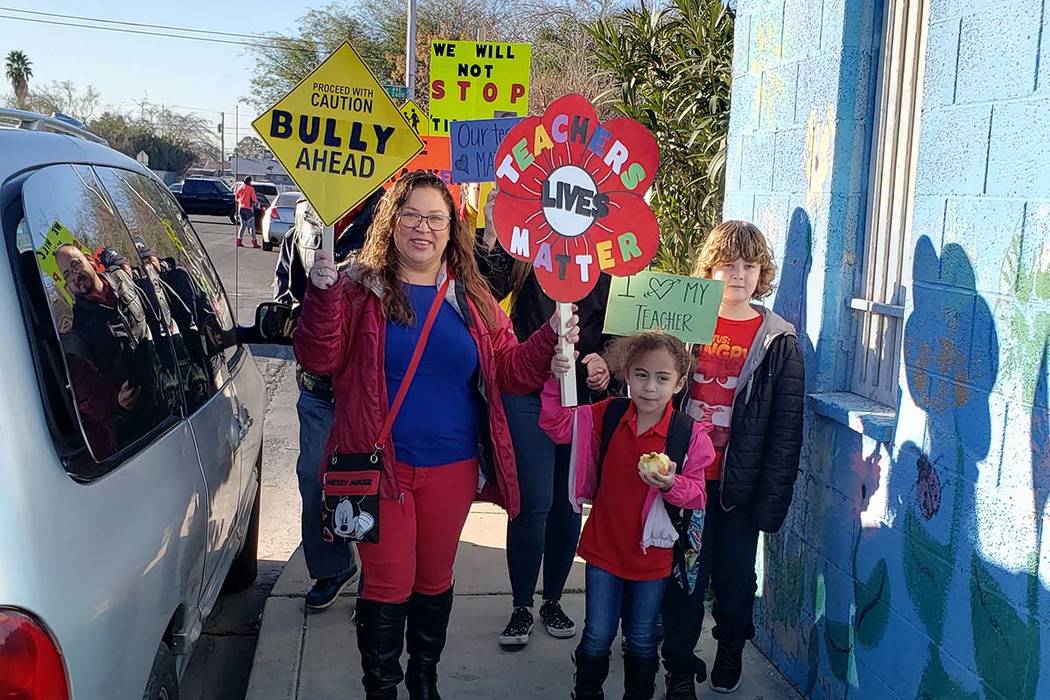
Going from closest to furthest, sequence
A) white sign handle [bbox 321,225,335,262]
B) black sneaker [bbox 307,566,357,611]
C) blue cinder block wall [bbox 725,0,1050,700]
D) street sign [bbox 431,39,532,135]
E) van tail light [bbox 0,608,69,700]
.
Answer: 1. van tail light [bbox 0,608,69,700]
2. blue cinder block wall [bbox 725,0,1050,700]
3. white sign handle [bbox 321,225,335,262]
4. black sneaker [bbox 307,566,357,611]
5. street sign [bbox 431,39,532,135]

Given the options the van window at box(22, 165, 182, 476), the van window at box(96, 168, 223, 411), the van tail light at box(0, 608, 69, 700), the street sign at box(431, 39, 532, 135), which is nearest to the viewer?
the van tail light at box(0, 608, 69, 700)

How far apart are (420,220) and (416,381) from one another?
50cm

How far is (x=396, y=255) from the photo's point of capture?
326cm

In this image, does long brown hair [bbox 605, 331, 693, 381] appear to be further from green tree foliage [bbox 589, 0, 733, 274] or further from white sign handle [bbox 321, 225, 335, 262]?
green tree foliage [bbox 589, 0, 733, 274]

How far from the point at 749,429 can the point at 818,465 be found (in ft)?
1.42

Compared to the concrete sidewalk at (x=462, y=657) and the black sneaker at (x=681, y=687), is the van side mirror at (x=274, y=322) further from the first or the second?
the black sneaker at (x=681, y=687)

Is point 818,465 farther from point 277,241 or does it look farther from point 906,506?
point 277,241

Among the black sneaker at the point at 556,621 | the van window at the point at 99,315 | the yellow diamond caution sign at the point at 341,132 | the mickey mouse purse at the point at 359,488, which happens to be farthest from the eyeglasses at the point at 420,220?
the black sneaker at the point at 556,621

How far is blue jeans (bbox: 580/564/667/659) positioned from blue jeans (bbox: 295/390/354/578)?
1.23 m

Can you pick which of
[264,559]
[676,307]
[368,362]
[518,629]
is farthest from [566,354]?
[264,559]

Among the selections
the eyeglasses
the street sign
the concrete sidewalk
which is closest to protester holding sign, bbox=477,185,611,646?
the concrete sidewalk

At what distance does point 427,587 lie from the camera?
335 cm

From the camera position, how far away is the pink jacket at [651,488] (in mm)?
3184

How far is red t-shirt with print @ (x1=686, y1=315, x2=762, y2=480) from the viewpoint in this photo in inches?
138
